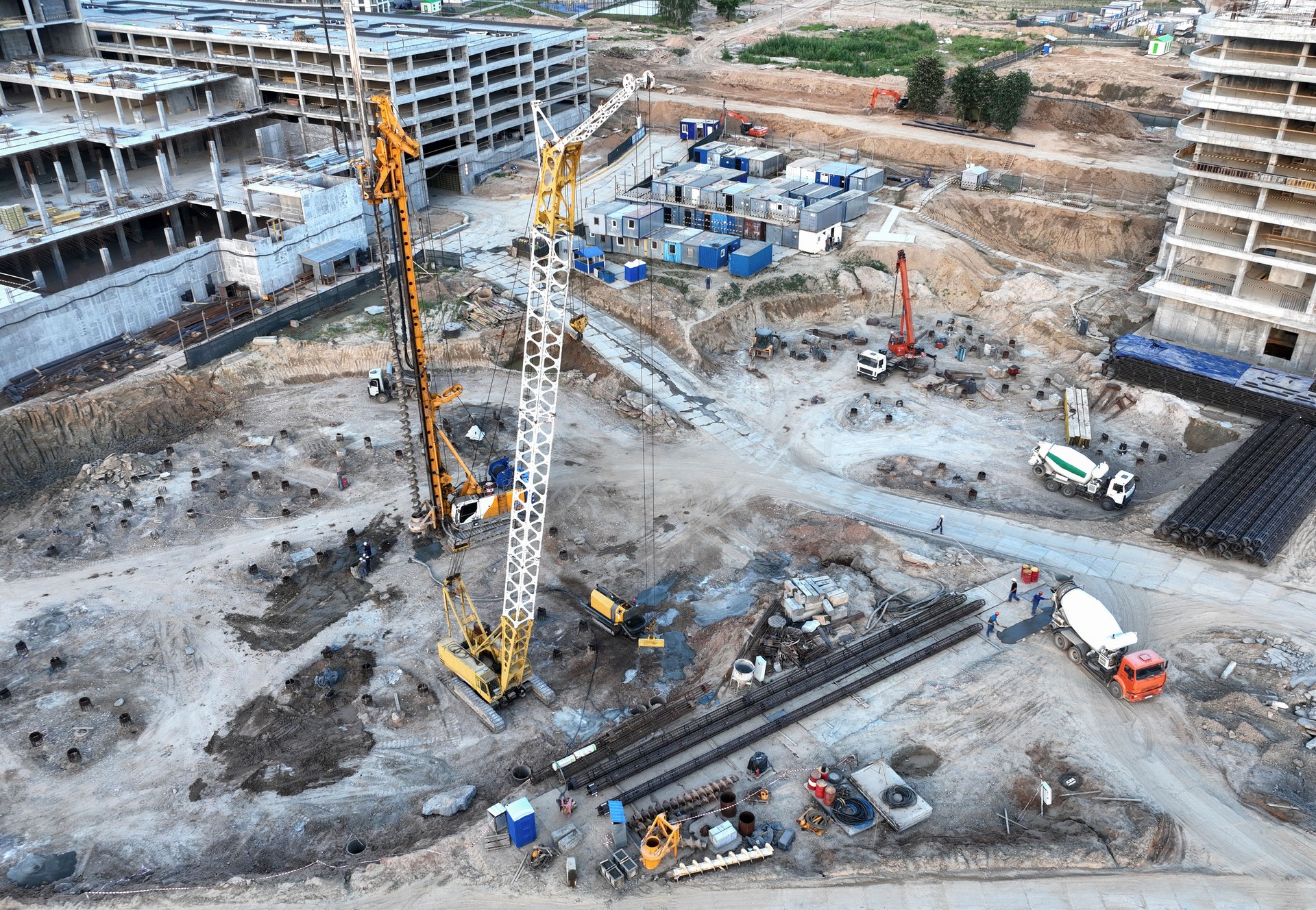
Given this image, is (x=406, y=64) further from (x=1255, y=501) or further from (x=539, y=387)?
(x=1255, y=501)

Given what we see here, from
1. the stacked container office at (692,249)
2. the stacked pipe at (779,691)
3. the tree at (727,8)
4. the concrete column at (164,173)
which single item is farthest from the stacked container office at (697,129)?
the stacked pipe at (779,691)

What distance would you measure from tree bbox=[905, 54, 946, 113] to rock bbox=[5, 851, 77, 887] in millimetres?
108059

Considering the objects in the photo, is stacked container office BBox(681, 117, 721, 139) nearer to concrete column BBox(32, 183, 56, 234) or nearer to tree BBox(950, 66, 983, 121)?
tree BBox(950, 66, 983, 121)

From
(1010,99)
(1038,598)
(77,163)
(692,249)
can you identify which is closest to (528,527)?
(1038,598)

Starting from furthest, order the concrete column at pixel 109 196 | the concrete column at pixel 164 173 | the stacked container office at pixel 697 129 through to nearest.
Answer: the stacked container office at pixel 697 129, the concrete column at pixel 164 173, the concrete column at pixel 109 196

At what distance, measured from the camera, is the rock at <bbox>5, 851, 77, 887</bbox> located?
37.2 meters

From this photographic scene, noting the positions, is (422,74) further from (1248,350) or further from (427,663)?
(1248,350)

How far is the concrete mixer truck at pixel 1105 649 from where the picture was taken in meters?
43.3

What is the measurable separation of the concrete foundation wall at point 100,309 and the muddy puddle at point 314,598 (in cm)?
3269

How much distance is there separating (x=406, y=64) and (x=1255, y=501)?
285 feet

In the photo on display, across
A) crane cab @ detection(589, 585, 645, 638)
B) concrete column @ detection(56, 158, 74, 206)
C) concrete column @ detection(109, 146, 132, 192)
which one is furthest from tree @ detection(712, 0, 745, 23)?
crane cab @ detection(589, 585, 645, 638)

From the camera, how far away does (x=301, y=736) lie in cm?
4416

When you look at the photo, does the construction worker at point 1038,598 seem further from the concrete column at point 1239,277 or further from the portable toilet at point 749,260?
the portable toilet at point 749,260

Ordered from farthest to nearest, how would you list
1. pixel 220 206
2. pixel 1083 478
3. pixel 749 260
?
pixel 220 206
pixel 749 260
pixel 1083 478
